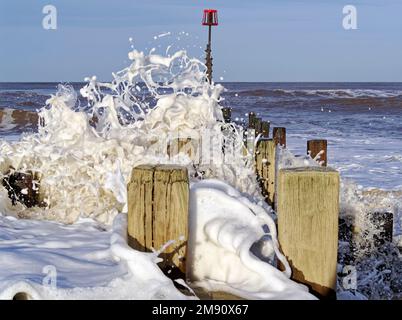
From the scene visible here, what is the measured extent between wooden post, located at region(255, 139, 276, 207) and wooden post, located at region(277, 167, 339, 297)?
2.40 meters

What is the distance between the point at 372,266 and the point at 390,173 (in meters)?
7.10

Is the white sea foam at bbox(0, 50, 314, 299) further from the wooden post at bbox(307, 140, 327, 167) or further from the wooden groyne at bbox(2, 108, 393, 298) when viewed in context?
the wooden post at bbox(307, 140, 327, 167)

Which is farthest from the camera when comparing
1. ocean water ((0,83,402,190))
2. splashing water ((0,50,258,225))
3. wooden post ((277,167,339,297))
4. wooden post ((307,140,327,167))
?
ocean water ((0,83,402,190))

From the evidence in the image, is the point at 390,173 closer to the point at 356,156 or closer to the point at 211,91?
the point at 356,156

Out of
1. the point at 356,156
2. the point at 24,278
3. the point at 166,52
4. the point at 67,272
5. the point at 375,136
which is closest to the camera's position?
the point at 24,278

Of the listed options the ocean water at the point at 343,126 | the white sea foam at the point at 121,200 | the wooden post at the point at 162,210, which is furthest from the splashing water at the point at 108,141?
the ocean water at the point at 343,126

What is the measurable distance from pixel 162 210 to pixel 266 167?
96.7 inches

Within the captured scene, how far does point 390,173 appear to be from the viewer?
11812mm

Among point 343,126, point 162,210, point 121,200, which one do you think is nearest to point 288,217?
point 162,210

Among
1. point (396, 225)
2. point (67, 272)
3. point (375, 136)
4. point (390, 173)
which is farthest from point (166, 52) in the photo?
point (375, 136)

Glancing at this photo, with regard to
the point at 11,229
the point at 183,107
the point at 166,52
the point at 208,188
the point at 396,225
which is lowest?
the point at 396,225

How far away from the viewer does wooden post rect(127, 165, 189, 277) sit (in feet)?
9.34

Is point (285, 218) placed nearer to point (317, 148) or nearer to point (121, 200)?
point (121, 200)

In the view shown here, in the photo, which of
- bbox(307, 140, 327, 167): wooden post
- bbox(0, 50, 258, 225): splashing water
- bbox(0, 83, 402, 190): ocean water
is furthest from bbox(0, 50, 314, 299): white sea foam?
bbox(0, 83, 402, 190): ocean water
